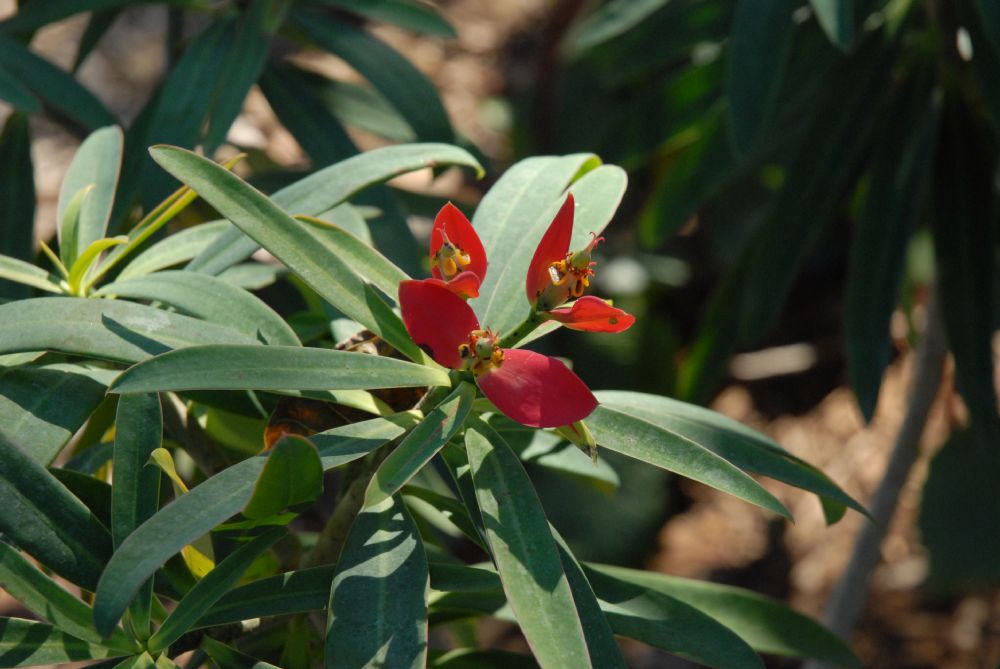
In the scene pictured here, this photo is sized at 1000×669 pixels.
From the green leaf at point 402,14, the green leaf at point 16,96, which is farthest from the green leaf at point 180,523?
the green leaf at point 402,14

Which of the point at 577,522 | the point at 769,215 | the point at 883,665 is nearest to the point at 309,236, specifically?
the point at 769,215

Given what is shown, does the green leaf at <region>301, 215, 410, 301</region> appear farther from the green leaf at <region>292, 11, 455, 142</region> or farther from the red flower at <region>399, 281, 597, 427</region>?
the green leaf at <region>292, 11, 455, 142</region>

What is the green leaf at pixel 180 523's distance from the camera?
0.42 meters

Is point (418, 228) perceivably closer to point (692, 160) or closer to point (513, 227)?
point (692, 160)

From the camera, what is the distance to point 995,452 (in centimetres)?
106

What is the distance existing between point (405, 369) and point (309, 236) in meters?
0.09

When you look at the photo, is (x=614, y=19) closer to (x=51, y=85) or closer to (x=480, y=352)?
(x=51, y=85)

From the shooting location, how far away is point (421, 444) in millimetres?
495

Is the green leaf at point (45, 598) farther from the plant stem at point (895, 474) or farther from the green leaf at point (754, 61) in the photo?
the plant stem at point (895, 474)

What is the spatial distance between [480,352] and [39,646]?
287mm

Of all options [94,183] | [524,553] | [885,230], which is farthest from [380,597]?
[885,230]

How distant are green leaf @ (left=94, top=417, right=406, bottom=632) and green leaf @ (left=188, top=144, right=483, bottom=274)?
174 mm

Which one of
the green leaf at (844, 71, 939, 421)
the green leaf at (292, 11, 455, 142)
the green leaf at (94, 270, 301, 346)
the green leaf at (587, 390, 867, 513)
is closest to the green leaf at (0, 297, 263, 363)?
the green leaf at (94, 270, 301, 346)

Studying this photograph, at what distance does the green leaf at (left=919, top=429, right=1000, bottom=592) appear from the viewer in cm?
171
